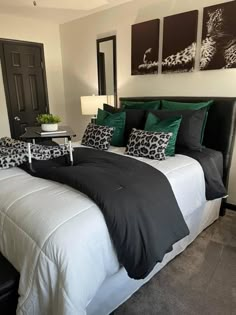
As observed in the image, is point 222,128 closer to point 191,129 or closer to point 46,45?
point 191,129

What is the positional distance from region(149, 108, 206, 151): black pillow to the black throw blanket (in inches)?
27.3

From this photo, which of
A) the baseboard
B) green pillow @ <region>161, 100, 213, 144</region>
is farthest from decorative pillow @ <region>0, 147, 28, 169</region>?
the baseboard

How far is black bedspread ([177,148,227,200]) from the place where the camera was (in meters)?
2.16

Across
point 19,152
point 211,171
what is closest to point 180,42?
point 211,171

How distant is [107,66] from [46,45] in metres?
1.32

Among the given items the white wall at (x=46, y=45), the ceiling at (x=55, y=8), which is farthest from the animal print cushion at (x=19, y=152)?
the ceiling at (x=55, y=8)

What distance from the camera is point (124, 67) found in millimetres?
3436

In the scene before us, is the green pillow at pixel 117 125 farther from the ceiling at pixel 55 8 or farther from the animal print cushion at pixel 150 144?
the ceiling at pixel 55 8

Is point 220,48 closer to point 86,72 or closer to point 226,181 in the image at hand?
point 226,181

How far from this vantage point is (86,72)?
A: 13.2 ft

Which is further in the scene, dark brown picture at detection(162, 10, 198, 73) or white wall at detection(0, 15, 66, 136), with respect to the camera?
white wall at detection(0, 15, 66, 136)

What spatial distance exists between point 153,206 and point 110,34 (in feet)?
9.67

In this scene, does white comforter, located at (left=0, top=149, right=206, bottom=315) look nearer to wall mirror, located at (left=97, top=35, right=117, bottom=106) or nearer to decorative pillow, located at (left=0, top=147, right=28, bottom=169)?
decorative pillow, located at (left=0, top=147, right=28, bottom=169)

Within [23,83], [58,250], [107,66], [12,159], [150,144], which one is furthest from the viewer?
[23,83]
